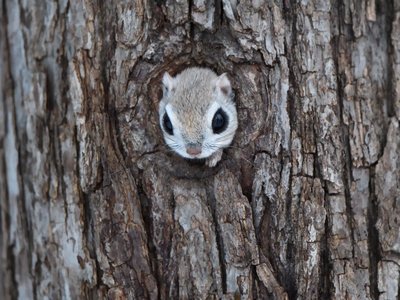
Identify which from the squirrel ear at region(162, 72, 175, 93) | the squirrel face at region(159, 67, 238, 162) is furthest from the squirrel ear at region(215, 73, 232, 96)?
the squirrel ear at region(162, 72, 175, 93)

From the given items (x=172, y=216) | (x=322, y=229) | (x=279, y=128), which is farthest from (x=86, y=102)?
(x=322, y=229)

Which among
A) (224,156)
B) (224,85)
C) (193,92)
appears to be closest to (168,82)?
(193,92)

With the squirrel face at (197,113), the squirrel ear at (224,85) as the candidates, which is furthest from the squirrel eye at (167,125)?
the squirrel ear at (224,85)

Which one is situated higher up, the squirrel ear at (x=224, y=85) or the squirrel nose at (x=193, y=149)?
the squirrel ear at (x=224, y=85)

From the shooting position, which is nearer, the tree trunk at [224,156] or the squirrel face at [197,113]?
the tree trunk at [224,156]

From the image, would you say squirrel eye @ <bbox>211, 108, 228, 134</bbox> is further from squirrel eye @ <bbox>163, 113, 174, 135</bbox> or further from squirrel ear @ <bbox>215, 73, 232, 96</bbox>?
squirrel eye @ <bbox>163, 113, 174, 135</bbox>

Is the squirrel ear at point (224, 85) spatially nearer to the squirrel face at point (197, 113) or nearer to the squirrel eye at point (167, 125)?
the squirrel face at point (197, 113)

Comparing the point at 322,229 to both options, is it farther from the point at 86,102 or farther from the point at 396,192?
the point at 86,102

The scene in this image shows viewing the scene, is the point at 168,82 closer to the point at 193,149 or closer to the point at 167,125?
the point at 167,125
